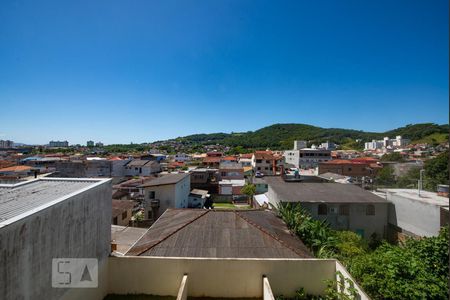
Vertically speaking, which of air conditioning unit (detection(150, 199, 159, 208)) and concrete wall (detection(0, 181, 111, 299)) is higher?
concrete wall (detection(0, 181, 111, 299))

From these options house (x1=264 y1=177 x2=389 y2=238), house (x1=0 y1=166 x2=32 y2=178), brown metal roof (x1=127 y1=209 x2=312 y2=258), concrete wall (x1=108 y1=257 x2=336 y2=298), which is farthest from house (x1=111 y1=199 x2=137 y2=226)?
house (x1=0 y1=166 x2=32 y2=178)

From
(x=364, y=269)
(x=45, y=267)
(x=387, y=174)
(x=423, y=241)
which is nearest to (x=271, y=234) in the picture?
(x=364, y=269)

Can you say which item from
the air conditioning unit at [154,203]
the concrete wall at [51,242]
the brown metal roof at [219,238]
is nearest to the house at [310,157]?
the air conditioning unit at [154,203]

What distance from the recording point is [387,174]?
4575cm

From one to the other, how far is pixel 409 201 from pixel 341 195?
14.5 ft

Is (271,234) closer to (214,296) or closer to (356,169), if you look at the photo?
(214,296)

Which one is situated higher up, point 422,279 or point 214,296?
point 422,279

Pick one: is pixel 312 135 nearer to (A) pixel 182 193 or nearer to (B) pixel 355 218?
(A) pixel 182 193

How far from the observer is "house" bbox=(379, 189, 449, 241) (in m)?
15.8

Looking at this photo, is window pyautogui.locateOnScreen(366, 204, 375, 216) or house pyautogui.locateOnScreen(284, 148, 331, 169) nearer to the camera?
window pyautogui.locateOnScreen(366, 204, 375, 216)

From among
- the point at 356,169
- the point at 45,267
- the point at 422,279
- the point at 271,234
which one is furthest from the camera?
the point at 356,169

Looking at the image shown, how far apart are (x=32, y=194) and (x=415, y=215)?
21.2 m

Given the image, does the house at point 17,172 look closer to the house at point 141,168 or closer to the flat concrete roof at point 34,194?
the house at point 141,168

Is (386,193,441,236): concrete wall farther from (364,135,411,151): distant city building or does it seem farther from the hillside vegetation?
(364,135,411,151): distant city building
